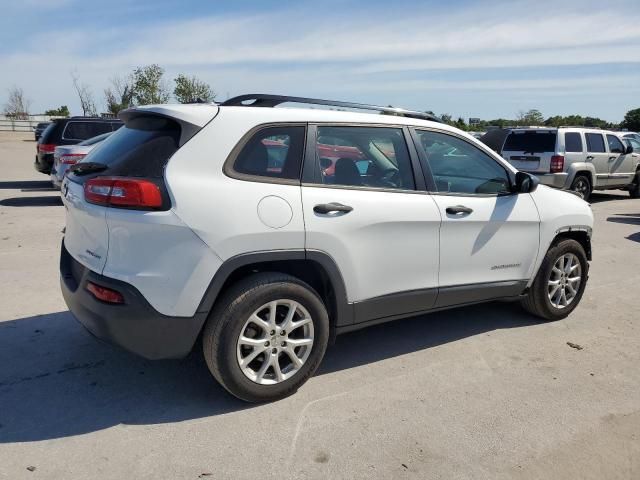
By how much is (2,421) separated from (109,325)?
2.76 feet

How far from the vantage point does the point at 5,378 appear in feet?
11.8

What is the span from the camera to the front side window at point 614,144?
13.7m

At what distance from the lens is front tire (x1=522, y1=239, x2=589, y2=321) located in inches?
189

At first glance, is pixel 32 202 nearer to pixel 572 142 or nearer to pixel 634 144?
pixel 572 142

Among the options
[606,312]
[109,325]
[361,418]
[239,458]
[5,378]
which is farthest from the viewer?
[606,312]

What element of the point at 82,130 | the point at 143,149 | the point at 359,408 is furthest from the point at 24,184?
the point at 359,408

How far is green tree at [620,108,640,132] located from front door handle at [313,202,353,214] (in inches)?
2096

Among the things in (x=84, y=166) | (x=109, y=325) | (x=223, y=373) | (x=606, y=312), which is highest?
(x=84, y=166)

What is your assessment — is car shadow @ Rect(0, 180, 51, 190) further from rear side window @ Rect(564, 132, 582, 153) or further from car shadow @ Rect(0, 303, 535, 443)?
rear side window @ Rect(564, 132, 582, 153)

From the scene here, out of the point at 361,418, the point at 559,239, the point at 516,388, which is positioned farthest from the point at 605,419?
the point at 559,239

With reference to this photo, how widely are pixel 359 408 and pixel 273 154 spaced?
1641 mm

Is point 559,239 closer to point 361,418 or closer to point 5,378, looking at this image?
point 361,418

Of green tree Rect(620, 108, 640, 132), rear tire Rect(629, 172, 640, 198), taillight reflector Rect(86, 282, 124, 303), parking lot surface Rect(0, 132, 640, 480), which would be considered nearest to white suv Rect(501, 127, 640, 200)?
rear tire Rect(629, 172, 640, 198)

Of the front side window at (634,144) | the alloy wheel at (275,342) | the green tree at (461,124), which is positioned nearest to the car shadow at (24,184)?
the alloy wheel at (275,342)
